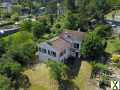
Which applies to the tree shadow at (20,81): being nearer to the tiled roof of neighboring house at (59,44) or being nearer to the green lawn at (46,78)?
the green lawn at (46,78)

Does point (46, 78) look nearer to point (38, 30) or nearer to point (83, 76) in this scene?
point (83, 76)

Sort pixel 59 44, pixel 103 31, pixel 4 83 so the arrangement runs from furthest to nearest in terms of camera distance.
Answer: pixel 103 31 → pixel 59 44 → pixel 4 83

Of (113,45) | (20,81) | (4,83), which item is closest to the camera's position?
(4,83)

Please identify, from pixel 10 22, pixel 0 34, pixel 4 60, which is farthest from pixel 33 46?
pixel 10 22

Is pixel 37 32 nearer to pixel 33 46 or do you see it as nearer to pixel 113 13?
pixel 33 46

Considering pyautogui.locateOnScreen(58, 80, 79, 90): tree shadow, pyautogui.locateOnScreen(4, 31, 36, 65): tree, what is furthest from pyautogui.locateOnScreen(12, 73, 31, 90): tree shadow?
pyautogui.locateOnScreen(58, 80, 79, 90): tree shadow

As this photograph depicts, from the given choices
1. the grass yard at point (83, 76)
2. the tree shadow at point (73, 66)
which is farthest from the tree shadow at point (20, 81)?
the grass yard at point (83, 76)

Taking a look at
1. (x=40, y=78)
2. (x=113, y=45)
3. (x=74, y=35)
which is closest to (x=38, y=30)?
(x=74, y=35)
